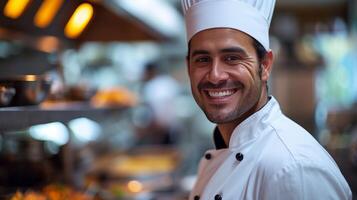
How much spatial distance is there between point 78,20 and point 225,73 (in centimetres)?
213

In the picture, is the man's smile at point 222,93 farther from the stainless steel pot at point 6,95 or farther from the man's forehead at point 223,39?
the stainless steel pot at point 6,95

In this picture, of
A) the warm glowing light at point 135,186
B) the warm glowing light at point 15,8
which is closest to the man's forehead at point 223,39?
the warm glowing light at point 15,8

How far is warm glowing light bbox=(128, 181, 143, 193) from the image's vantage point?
4.02m

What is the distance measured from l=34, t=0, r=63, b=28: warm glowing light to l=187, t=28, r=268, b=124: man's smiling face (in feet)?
5.15

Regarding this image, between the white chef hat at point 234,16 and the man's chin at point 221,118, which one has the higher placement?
the white chef hat at point 234,16

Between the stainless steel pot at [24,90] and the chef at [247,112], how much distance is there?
65 cm

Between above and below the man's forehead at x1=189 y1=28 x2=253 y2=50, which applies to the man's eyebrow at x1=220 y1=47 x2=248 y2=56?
below

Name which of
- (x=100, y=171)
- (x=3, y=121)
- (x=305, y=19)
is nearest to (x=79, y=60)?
(x=100, y=171)

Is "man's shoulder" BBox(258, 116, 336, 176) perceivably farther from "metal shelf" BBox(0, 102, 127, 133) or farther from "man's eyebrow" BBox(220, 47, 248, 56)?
"metal shelf" BBox(0, 102, 127, 133)

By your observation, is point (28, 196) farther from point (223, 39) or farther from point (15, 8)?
point (223, 39)

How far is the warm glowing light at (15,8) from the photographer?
280 centimetres

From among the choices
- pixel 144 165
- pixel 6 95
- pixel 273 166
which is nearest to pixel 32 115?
pixel 6 95

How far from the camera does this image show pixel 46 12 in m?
3.39

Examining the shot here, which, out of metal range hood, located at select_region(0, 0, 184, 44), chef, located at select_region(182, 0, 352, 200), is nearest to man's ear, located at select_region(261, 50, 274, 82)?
chef, located at select_region(182, 0, 352, 200)
